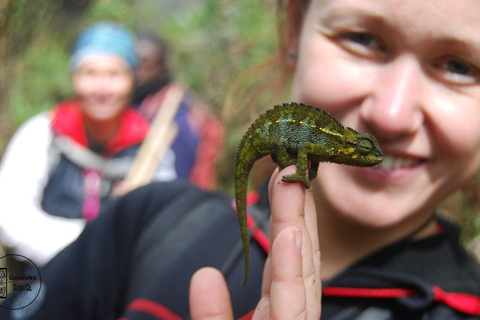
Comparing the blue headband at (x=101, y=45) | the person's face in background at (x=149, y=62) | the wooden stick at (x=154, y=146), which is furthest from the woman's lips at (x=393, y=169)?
the person's face in background at (x=149, y=62)

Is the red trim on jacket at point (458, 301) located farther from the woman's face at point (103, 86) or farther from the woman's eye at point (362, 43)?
the woman's face at point (103, 86)

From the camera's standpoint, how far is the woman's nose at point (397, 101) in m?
1.04

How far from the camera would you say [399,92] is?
1050 mm

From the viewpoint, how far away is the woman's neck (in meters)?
1.28

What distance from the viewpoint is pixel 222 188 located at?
4.68 m

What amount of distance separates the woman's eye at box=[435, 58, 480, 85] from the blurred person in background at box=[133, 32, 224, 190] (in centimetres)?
193

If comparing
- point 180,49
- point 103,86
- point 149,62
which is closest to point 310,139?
point 103,86

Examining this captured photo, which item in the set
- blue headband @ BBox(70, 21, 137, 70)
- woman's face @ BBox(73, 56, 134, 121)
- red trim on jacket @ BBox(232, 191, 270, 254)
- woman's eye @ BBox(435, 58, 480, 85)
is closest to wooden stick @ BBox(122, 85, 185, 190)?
woman's face @ BBox(73, 56, 134, 121)

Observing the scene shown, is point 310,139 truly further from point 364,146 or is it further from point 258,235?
point 258,235

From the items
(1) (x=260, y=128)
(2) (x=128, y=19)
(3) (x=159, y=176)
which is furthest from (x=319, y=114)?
(2) (x=128, y=19)

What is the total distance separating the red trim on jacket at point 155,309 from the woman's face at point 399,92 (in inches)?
21.0

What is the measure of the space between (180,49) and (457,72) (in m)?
6.48

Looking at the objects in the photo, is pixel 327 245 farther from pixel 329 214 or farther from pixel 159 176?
pixel 159 176

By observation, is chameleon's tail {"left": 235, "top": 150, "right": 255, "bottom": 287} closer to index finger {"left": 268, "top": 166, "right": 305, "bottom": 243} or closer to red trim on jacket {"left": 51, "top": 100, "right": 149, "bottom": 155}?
index finger {"left": 268, "top": 166, "right": 305, "bottom": 243}
